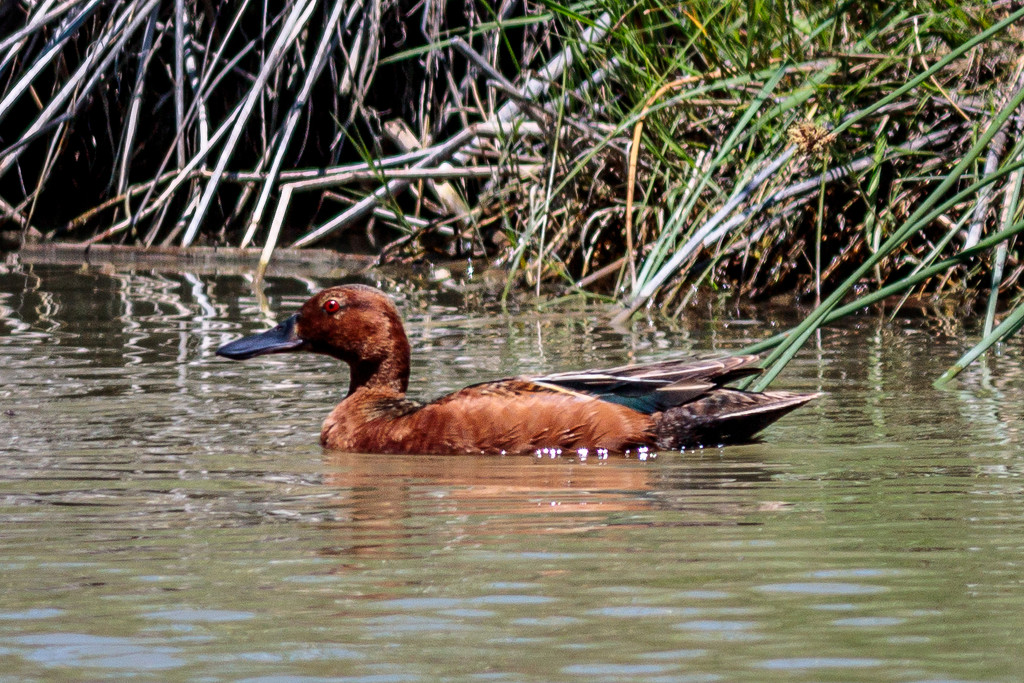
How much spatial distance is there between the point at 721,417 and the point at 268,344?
1.60m

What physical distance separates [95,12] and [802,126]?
5.48 m

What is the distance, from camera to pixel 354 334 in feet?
→ 18.4

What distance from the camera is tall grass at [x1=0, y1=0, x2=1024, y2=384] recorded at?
594cm

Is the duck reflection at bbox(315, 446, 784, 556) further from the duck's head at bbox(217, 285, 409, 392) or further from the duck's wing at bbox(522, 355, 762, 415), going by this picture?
the duck's head at bbox(217, 285, 409, 392)

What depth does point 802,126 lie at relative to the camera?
18.0ft

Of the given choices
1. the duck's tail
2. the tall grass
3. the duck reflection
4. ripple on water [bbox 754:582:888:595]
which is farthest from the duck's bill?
ripple on water [bbox 754:582:888:595]

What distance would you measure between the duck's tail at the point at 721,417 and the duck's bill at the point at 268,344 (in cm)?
137

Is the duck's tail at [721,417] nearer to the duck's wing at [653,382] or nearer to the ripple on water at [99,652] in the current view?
the duck's wing at [653,382]

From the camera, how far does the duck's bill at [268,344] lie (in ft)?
18.1

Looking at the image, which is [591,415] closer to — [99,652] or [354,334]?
[354,334]

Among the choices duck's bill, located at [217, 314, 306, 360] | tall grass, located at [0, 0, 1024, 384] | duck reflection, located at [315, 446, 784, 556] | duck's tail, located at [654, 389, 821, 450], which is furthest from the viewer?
tall grass, located at [0, 0, 1024, 384]

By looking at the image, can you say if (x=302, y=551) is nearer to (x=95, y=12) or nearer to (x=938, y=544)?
(x=938, y=544)

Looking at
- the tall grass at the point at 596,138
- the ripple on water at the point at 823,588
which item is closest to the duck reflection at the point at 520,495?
the tall grass at the point at 596,138

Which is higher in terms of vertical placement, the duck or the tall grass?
the tall grass
